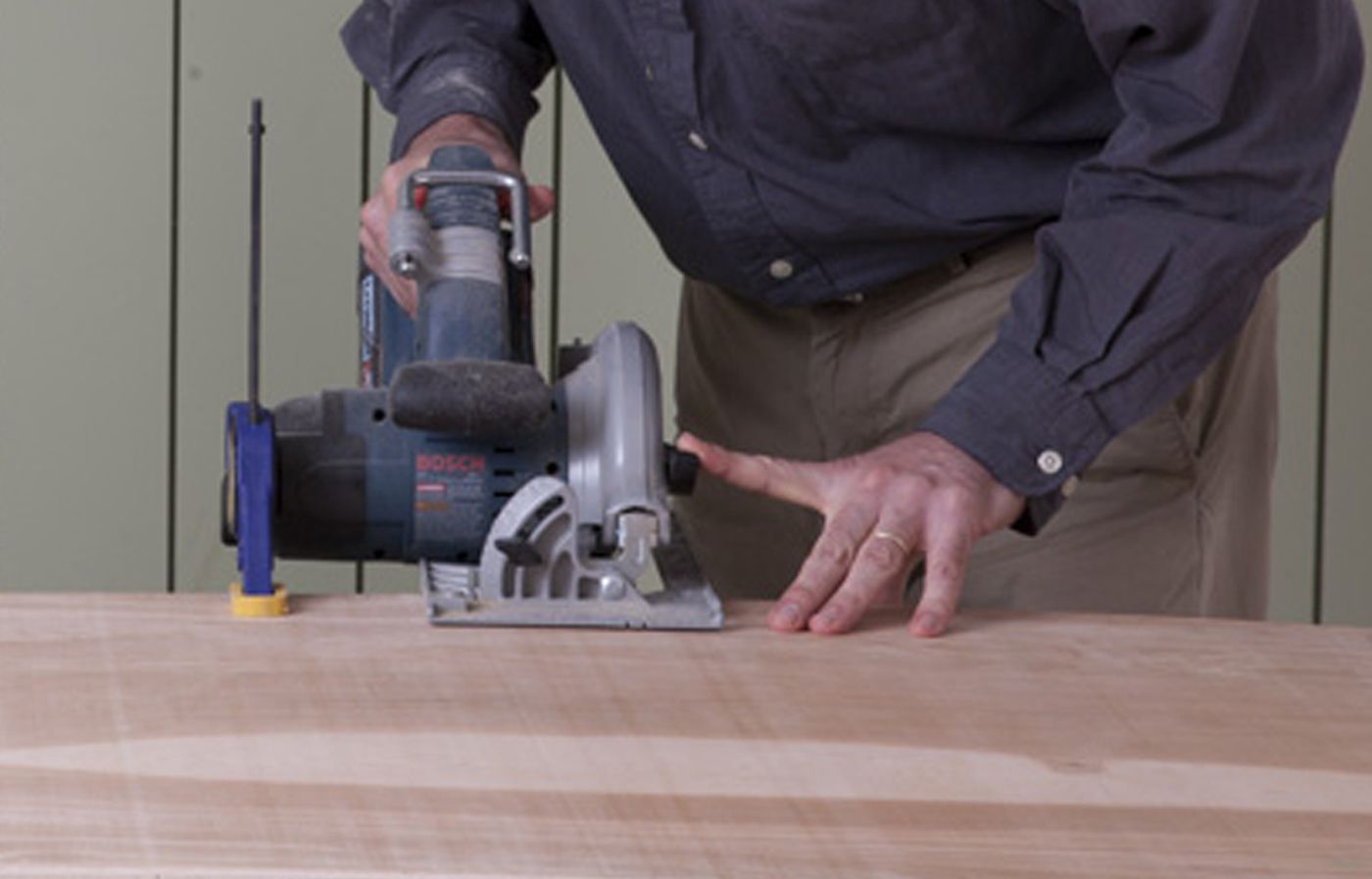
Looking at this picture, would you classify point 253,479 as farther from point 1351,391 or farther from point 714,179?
point 1351,391

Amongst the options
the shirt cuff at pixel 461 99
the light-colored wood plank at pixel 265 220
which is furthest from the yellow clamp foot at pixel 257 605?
the light-colored wood plank at pixel 265 220

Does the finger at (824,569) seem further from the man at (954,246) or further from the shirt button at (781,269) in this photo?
the shirt button at (781,269)

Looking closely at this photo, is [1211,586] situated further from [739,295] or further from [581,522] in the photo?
[581,522]

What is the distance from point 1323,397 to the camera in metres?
2.81

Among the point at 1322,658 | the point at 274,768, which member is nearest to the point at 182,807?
the point at 274,768

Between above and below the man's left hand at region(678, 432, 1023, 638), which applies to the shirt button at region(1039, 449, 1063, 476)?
above

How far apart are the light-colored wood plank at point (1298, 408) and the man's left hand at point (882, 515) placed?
141cm

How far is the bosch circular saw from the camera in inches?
53.2

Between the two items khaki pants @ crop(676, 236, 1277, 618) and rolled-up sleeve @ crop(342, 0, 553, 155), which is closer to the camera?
khaki pants @ crop(676, 236, 1277, 618)

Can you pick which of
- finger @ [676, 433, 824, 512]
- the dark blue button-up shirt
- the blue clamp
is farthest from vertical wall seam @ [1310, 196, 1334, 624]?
the blue clamp

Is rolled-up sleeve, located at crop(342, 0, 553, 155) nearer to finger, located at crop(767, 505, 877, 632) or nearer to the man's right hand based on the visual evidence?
the man's right hand

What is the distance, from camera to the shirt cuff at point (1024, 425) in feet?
4.87

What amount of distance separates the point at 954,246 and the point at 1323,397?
1225 mm

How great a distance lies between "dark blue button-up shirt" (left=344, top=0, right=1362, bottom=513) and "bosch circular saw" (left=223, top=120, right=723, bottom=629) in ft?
0.77
